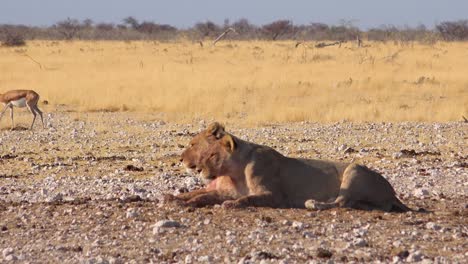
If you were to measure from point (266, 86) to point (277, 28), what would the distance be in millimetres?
48388

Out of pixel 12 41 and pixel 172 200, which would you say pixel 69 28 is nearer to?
pixel 12 41

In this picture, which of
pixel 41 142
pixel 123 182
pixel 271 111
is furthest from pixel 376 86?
pixel 123 182

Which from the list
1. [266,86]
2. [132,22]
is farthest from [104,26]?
[266,86]

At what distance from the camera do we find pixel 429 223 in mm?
9016

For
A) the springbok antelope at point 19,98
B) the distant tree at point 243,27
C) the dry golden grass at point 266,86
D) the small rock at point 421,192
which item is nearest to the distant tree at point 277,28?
the distant tree at point 243,27

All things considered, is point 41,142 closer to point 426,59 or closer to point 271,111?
point 271,111

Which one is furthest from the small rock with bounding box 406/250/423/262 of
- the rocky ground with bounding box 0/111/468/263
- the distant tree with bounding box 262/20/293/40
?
the distant tree with bounding box 262/20/293/40

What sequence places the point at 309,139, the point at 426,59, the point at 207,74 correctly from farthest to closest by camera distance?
the point at 426,59, the point at 207,74, the point at 309,139

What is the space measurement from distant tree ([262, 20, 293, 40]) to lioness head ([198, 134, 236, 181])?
2619 inches

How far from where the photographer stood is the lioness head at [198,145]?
1012 cm

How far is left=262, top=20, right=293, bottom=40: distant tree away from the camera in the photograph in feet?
252

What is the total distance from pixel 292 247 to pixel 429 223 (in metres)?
1.56

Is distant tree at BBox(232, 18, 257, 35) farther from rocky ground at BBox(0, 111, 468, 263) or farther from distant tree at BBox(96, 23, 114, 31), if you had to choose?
rocky ground at BBox(0, 111, 468, 263)

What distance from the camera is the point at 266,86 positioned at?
28938 millimetres
